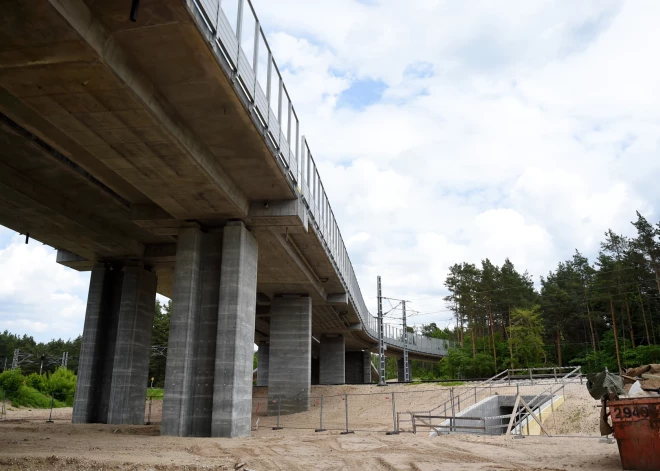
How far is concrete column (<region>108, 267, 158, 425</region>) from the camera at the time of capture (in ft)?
81.7

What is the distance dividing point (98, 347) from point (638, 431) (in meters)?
24.5

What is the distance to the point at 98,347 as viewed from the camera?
1042 inches

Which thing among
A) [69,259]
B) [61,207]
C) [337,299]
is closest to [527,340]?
[337,299]

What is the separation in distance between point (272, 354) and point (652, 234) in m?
47.3

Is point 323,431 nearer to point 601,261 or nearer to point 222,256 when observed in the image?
point 222,256

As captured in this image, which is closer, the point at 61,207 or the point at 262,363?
the point at 61,207

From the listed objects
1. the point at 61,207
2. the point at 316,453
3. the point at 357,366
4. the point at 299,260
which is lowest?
the point at 316,453

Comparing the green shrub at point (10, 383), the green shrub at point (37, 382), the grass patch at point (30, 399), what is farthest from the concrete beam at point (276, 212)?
the green shrub at point (37, 382)

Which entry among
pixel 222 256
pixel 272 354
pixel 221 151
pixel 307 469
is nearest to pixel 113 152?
pixel 221 151

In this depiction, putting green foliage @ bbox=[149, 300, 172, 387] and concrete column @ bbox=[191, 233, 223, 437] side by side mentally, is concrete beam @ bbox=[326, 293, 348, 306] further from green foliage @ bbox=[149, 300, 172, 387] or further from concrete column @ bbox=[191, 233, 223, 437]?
green foliage @ bbox=[149, 300, 172, 387]

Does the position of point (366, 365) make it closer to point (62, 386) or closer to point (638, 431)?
point (62, 386)

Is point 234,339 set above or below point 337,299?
below

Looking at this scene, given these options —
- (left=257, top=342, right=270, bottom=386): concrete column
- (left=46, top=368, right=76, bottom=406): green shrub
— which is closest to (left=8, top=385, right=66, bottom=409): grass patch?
(left=46, top=368, right=76, bottom=406): green shrub

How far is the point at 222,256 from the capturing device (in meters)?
19.4
